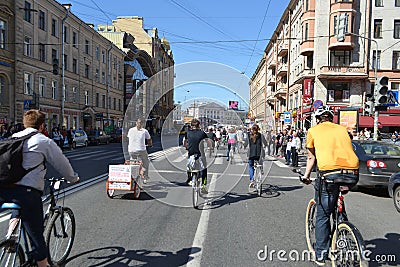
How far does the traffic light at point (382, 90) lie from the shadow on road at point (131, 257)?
11.1m

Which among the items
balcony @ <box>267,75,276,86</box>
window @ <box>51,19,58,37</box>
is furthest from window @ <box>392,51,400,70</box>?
window @ <box>51,19,58,37</box>

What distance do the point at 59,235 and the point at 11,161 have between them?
155 centimetres

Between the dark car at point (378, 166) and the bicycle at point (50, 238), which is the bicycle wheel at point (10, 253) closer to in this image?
the bicycle at point (50, 238)

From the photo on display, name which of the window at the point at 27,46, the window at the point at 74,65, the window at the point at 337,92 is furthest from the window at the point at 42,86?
the window at the point at 337,92

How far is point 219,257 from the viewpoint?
4.39m

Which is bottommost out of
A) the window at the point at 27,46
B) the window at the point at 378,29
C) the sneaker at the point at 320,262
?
the sneaker at the point at 320,262

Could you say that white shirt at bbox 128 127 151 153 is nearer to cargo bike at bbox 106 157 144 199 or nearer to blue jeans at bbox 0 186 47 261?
cargo bike at bbox 106 157 144 199

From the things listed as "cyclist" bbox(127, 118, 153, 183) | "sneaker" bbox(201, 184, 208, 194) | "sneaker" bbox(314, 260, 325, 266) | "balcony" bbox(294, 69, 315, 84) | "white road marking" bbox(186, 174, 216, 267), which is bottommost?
"white road marking" bbox(186, 174, 216, 267)

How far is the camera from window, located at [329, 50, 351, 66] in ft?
118

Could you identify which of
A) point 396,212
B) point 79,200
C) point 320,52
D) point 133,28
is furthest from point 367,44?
point 133,28

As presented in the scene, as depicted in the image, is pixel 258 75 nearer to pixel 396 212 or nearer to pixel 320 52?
pixel 320 52

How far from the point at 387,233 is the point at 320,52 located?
109 feet

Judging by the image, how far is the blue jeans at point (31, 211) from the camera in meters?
3.18

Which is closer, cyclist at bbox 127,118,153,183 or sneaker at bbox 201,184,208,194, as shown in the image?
sneaker at bbox 201,184,208,194
